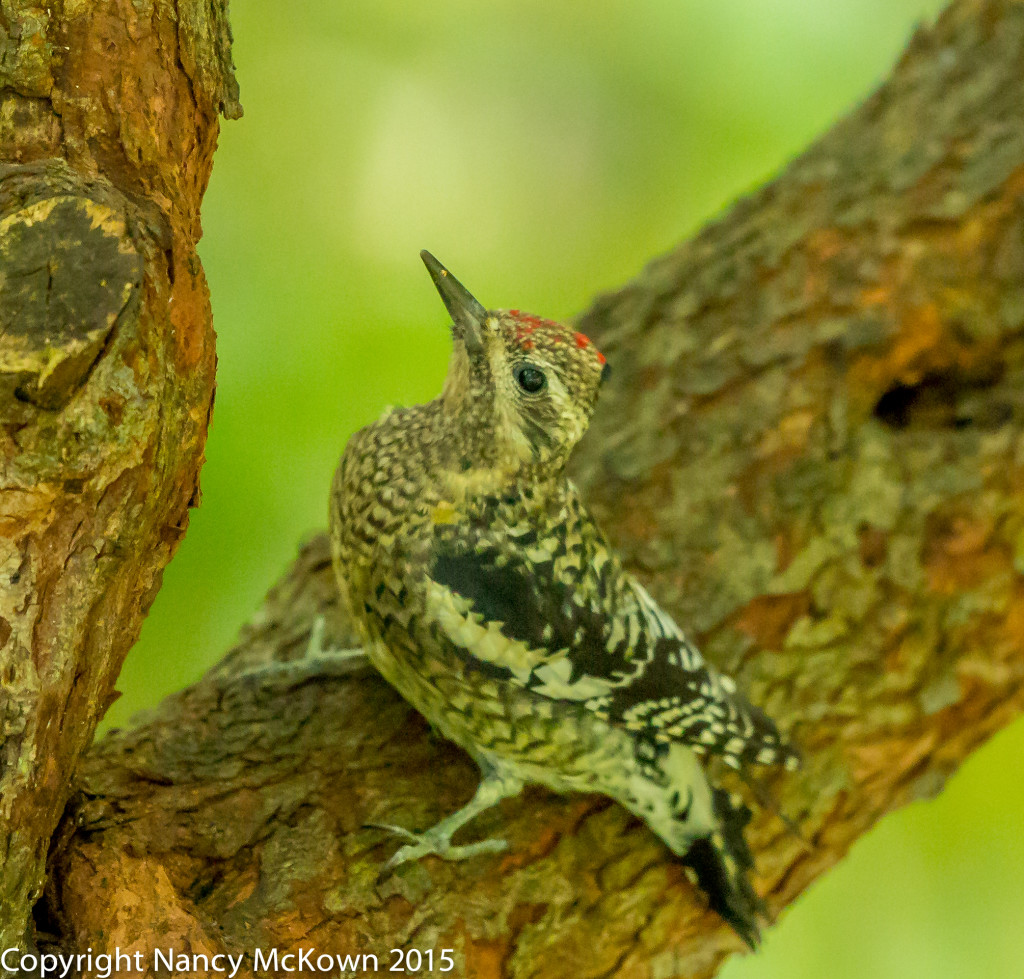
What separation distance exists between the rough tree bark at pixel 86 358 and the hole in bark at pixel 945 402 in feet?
7.22

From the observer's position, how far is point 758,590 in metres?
2.77

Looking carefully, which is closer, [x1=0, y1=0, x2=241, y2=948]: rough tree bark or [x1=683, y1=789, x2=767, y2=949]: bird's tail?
[x1=0, y1=0, x2=241, y2=948]: rough tree bark

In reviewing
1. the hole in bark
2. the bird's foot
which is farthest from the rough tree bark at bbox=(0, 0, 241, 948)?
the hole in bark

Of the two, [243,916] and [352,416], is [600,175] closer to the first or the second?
[352,416]

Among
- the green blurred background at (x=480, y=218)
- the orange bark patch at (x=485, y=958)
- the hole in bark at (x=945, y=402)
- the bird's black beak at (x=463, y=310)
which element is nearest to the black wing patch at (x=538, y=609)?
the bird's black beak at (x=463, y=310)

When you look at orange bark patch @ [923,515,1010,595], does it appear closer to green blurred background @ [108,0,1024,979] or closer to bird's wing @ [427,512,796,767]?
bird's wing @ [427,512,796,767]

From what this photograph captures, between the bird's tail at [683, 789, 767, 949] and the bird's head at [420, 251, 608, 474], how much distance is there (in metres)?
0.96

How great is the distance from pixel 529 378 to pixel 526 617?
21.5 inches

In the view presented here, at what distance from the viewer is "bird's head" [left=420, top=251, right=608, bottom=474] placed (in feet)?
7.80

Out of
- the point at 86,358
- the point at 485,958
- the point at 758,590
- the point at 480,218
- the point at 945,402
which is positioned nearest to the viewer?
the point at 86,358

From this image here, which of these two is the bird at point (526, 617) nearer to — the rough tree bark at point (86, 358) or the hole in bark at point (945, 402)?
the rough tree bark at point (86, 358)

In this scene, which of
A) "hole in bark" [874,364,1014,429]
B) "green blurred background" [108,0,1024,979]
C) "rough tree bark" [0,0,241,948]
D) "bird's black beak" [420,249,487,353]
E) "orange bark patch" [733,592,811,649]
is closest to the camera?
"rough tree bark" [0,0,241,948]

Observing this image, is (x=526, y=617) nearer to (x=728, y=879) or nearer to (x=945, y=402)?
(x=728, y=879)

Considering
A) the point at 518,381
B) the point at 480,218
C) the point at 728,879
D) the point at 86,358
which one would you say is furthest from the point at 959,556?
the point at 480,218
